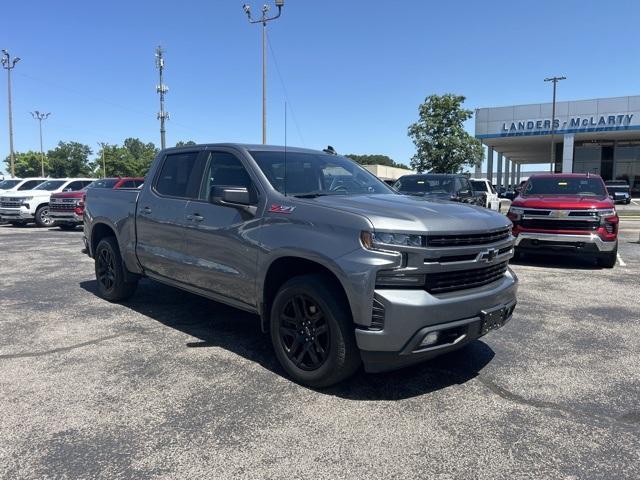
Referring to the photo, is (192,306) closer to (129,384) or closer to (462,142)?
(129,384)

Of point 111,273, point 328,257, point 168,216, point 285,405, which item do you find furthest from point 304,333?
point 111,273

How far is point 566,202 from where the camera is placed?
9.24 metres

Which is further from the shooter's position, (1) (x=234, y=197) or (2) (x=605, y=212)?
(2) (x=605, y=212)

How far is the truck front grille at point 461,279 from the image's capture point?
3.55 metres

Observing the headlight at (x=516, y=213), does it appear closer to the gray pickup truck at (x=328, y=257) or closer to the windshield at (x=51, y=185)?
the gray pickup truck at (x=328, y=257)

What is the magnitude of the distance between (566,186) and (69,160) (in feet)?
409

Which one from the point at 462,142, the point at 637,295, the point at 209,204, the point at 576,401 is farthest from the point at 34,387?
the point at 462,142

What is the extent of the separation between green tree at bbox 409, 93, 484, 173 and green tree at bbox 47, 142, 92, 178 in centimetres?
9756

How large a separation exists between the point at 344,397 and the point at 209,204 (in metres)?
2.19

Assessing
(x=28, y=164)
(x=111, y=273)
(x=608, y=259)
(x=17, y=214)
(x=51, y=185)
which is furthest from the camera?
(x=28, y=164)

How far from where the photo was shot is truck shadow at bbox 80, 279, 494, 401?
3971mm

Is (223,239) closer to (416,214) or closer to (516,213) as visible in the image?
(416,214)

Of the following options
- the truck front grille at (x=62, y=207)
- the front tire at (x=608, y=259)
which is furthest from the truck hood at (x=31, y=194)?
the front tire at (x=608, y=259)

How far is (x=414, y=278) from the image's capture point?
11.4 feet
